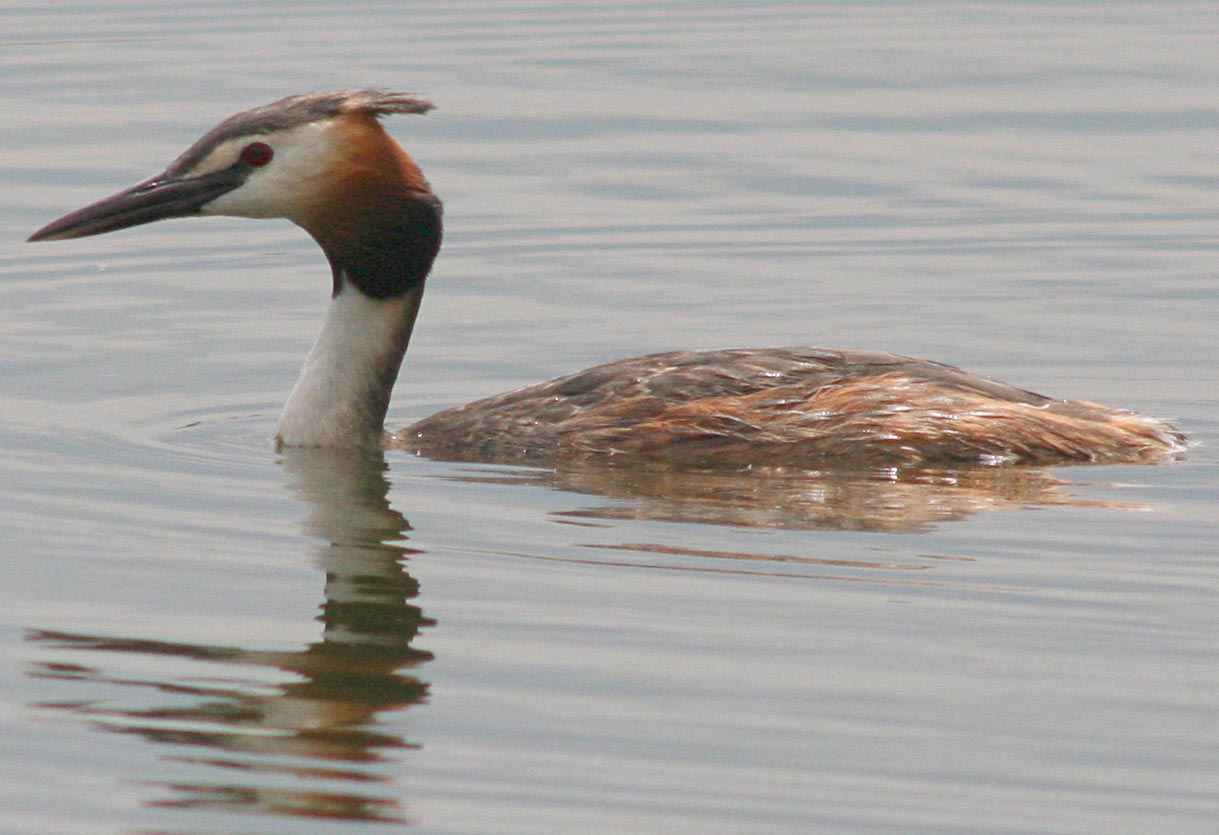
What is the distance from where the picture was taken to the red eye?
10719 millimetres

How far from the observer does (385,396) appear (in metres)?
11.3

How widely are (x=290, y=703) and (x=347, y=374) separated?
12.9 ft

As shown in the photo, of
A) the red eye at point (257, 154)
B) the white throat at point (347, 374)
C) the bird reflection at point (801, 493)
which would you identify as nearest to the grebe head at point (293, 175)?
the red eye at point (257, 154)

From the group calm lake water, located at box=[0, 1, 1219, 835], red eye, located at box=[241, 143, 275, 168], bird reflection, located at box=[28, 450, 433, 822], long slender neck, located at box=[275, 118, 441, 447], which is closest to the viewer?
Answer: bird reflection, located at box=[28, 450, 433, 822]

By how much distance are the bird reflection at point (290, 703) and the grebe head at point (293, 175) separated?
90.2 inches

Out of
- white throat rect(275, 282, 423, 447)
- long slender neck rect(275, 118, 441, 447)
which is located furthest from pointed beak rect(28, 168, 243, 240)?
white throat rect(275, 282, 423, 447)

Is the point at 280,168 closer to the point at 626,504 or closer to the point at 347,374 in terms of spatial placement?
the point at 347,374

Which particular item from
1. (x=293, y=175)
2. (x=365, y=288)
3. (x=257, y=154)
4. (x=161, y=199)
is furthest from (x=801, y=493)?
(x=161, y=199)

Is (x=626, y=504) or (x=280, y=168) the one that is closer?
(x=626, y=504)

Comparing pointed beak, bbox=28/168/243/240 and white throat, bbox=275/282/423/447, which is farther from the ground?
pointed beak, bbox=28/168/243/240

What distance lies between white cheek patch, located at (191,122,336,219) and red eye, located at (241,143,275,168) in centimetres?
2

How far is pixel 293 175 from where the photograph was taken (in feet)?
35.3

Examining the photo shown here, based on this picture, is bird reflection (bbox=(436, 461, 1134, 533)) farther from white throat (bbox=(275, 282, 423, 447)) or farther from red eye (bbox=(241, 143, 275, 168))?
red eye (bbox=(241, 143, 275, 168))

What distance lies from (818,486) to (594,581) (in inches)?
70.9
